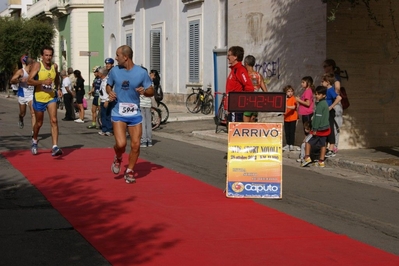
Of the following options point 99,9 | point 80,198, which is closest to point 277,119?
point 80,198

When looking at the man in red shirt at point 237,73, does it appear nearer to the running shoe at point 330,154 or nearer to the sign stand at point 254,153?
the sign stand at point 254,153

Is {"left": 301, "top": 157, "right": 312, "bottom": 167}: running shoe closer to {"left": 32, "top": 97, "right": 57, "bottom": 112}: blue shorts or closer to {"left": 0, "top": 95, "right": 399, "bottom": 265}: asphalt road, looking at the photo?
{"left": 0, "top": 95, "right": 399, "bottom": 265}: asphalt road

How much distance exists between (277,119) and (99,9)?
30.5 m

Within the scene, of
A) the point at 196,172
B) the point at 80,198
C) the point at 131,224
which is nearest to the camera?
the point at 131,224

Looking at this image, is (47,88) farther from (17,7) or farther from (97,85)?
(17,7)

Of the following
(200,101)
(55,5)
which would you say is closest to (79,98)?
(200,101)

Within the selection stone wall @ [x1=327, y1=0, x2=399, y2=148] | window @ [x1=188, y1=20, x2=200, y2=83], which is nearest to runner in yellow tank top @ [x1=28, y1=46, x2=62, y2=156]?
stone wall @ [x1=327, y1=0, x2=399, y2=148]

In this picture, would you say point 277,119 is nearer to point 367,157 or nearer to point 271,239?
point 367,157

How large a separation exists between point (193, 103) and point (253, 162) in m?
17.4

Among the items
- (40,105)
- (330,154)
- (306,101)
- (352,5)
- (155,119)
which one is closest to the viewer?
(40,105)

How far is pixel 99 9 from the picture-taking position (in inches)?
1775

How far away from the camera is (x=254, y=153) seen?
30.7 feet

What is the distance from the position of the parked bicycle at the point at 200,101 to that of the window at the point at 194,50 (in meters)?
0.80

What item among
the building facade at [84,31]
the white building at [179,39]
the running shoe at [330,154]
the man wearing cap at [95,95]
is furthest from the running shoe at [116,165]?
the building facade at [84,31]
